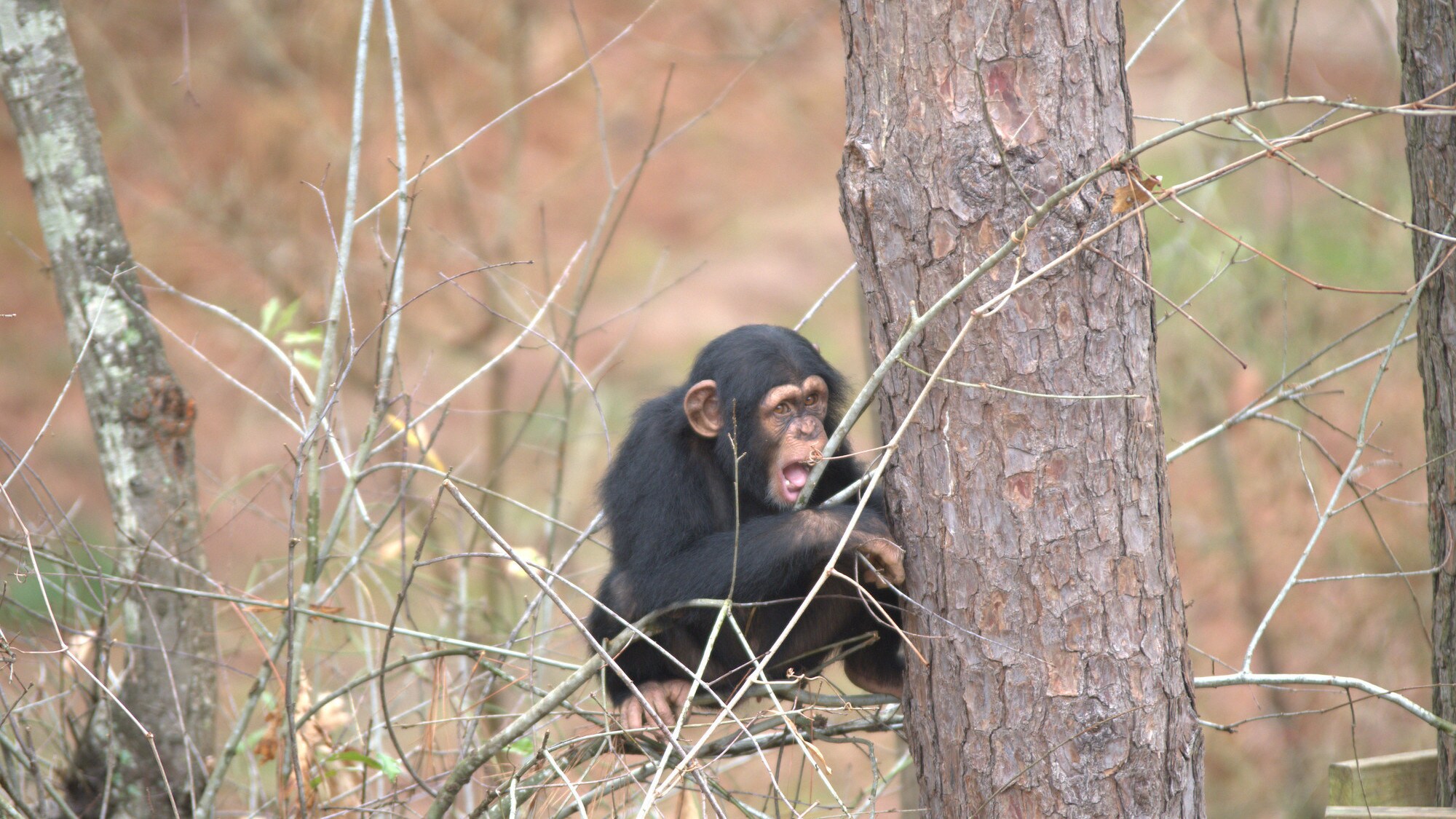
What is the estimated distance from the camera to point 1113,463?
255 centimetres

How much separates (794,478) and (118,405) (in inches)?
91.7

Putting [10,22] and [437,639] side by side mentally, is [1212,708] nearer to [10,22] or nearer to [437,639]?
[437,639]

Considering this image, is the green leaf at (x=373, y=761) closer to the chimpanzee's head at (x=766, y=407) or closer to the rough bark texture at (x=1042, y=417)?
the chimpanzee's head at (x=766, y=407)

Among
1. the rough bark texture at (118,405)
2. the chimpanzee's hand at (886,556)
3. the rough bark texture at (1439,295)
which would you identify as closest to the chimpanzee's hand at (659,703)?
the chimpanzee's hand at (886,556)

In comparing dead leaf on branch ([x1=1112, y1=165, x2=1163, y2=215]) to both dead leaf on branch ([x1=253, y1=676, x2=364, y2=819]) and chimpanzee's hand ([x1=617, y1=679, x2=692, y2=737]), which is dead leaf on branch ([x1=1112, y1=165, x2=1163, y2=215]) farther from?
dead leaf on branch ([x1=253, y1=676, x2=364, y2=819])

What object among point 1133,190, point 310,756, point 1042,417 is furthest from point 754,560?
point 310,756

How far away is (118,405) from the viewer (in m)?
3.90

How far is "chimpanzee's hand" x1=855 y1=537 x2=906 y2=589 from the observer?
2.79 meters

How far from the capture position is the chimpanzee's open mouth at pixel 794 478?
3.73 m

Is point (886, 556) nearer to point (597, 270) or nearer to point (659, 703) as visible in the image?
point (659, 703)

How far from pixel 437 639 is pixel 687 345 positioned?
490 inches

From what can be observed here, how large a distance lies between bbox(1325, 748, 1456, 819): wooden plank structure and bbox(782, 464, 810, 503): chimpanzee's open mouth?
5.67ft

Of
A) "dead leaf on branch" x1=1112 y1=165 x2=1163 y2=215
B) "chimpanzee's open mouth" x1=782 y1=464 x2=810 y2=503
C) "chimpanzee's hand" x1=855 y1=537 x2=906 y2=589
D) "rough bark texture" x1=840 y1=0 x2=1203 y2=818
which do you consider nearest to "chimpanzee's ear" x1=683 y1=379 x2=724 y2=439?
"chimpanzee's open mouth" x1=782 y1=464 x2=810 y2=503

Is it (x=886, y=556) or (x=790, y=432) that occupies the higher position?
(x=790, y=432)
